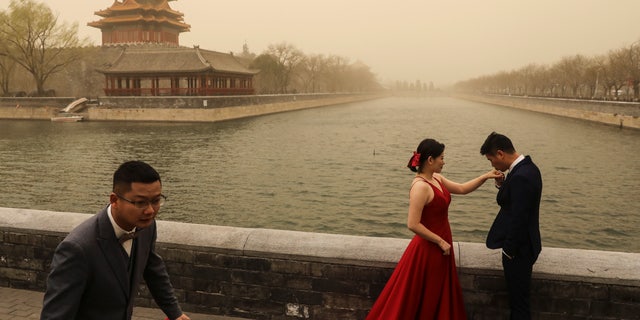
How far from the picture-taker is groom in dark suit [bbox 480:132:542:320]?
3.18 m

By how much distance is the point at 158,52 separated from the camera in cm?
4778

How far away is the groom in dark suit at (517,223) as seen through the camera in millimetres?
3182

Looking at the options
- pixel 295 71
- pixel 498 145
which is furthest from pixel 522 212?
pixel 295 71

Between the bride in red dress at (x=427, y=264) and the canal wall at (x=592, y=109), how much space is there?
36.8 metres

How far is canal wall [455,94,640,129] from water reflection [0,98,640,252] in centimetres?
254

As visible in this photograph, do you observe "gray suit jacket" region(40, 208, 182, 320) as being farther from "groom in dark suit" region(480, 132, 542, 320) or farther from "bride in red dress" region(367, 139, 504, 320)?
"groom in dark suit" region(480, 132, 542, 320)

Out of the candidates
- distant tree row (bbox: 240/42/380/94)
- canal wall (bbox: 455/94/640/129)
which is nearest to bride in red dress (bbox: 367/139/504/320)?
canal wall (bbox: 455/94/640/129)

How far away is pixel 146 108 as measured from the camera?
41719 mm

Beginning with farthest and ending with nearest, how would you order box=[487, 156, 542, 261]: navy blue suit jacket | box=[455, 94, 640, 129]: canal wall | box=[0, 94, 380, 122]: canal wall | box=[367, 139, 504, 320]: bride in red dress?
1. box=[0, 94, 380, 122]: canal wall
2. box=[455, 94, 640, 129]: canal wall
3. box=[367, 139, 504, 320]: bride in red dress
4. box=[487, 156, 542, 261]: navy blue suit jacket

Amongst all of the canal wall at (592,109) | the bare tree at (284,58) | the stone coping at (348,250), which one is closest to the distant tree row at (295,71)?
the bare tree at (284,58)

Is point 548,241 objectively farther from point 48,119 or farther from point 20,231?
point 48,119

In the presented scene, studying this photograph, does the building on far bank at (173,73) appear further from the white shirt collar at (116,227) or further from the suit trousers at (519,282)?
the white shirt collar at (116,227)

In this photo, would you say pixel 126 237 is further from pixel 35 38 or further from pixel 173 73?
pixel 35 38

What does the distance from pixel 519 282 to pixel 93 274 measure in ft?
9.01
